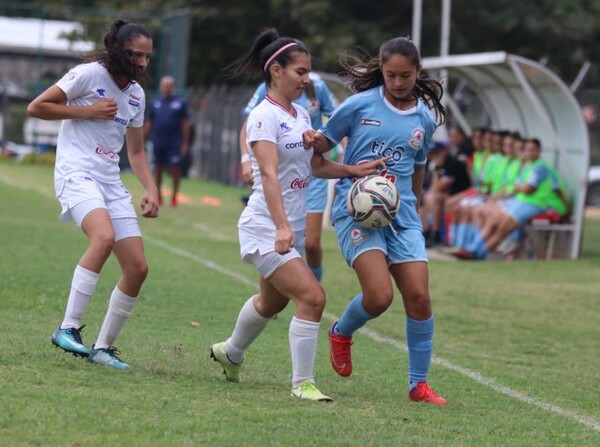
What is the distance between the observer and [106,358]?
7359mm

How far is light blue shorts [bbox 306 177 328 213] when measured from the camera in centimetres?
1023

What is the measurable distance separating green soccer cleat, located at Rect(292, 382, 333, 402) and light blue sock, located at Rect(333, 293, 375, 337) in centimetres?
55

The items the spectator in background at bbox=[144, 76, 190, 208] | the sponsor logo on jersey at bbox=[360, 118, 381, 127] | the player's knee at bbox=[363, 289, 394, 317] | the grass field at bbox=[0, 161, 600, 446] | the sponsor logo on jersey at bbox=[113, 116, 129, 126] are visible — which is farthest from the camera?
the spectator in background at bbox=[144, 76, 190, 208]

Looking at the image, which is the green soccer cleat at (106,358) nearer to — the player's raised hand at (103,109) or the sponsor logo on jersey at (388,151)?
the player's raised hand at (103,109)

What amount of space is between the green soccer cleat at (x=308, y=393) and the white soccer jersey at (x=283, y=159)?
0.83m

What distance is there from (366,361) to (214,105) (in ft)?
95.0

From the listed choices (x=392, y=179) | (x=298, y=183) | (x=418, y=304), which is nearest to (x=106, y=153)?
(x=298, y=183)

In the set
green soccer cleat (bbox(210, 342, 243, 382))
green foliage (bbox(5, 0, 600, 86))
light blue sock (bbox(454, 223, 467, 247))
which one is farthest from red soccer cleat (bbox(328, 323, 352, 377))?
green foliage (bbox(5, 0, 600, 86))

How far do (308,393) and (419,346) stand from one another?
0.73 meters

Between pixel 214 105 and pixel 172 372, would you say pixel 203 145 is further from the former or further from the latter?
pixel 172 372

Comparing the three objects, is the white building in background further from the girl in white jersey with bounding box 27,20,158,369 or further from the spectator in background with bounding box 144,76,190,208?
the girl in white jersey with bounding box 27,20,158,369

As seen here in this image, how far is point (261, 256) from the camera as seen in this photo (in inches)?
268

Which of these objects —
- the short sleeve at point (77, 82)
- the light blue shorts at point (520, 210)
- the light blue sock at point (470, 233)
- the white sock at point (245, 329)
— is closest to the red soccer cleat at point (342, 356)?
the white sock at point (245, 329)

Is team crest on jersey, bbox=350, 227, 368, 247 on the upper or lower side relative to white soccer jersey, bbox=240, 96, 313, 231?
lower
